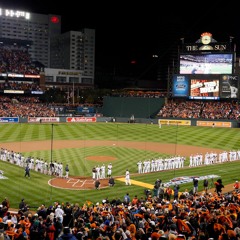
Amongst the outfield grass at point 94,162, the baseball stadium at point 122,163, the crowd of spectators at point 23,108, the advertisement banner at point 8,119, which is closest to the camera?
the baseball stadium at point 122,163

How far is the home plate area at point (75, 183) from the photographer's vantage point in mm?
22513

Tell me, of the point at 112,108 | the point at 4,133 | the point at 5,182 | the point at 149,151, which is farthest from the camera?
the point at 112,108

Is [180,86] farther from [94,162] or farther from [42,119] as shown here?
[94,162]

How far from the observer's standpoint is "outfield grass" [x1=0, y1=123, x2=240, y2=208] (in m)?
20.7

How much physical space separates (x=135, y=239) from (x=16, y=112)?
61860 mm

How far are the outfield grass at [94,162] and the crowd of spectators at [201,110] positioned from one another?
6.70 m

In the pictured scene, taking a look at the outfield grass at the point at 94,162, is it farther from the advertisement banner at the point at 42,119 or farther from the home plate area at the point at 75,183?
the advertisement banner at the point at 42,119

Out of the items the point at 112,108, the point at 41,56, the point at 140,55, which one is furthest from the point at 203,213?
the point at 41,56

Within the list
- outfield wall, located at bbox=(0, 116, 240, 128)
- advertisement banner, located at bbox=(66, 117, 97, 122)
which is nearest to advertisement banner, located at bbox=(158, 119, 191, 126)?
→ outfield wall, located at bbox=(0, 116, 240, 128)

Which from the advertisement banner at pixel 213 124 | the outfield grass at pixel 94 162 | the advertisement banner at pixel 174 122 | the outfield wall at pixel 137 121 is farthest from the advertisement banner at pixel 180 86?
the outfield grass at pixel 94 162

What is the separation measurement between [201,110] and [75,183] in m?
48.8

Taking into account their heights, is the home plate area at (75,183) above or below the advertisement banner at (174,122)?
below

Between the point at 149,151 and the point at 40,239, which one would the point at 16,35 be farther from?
the point at 40,239

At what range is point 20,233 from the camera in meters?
9.35
